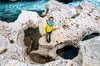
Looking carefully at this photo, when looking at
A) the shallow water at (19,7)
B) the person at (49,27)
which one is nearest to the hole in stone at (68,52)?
the person at (49,27)

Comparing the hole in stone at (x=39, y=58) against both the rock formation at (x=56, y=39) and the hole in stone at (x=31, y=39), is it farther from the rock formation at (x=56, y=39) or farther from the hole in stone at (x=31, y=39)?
the hole in stone at (x=31, y=39)

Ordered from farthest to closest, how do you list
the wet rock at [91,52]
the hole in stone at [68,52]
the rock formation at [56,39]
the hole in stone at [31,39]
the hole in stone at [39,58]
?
the hole in stone at [31,39] < the hole in stone at [68,52] < the hole in stone at [39,58] < the rock formation at [56,39] < the wet rock at [91,52]

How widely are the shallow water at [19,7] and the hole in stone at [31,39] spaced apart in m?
4.27

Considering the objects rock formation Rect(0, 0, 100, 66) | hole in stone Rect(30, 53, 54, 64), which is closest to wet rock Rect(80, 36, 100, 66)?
rock formation Rect(0, 0, 100, 66)

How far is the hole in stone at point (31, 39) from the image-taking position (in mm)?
9055

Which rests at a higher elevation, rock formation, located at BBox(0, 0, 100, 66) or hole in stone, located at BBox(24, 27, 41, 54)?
rock formation, located at BBox(0, 0, 100, 66)

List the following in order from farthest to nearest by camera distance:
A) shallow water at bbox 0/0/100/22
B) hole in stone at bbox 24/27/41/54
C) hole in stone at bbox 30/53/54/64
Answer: shallow water at bbox 0/0/100/22, hole in stone at bbox 24/27/41/54, hole in stone at bbox 30/53/54/64

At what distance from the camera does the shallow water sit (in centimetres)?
1425

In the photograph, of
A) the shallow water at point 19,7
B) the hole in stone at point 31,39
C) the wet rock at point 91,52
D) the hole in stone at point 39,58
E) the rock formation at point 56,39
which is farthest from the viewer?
the shallow water at point 19,7

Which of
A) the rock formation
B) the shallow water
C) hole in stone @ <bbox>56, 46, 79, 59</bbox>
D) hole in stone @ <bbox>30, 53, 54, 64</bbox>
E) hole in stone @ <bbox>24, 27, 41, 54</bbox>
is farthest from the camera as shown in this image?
the shallow water

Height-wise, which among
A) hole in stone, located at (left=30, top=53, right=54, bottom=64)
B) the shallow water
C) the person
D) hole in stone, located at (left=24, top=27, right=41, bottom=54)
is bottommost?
hole in stone, located at (left=30, top=53, right=54, bottom=64)

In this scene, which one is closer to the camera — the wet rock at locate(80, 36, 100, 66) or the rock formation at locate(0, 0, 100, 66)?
the wet rock at locate(80, 36, 100, 66)

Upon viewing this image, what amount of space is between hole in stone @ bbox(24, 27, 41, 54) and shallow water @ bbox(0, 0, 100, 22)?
4.27 m

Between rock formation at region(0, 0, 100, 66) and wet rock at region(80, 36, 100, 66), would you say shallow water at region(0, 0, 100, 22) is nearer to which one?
rock formation at region(0, 0, 100, 66)
